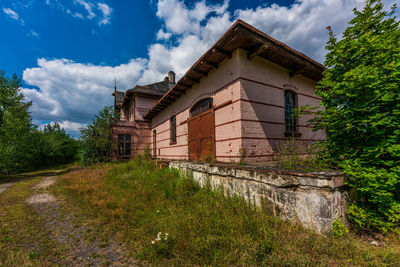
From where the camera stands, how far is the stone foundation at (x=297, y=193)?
7.27 feet

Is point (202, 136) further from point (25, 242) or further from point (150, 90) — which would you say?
point (150, 90)

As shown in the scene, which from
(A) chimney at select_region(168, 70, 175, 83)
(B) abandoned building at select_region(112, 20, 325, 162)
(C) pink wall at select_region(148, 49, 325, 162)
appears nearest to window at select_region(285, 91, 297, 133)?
(B) abandoned building at select_region(112, 20, 325, 162)

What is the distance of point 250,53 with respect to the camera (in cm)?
492

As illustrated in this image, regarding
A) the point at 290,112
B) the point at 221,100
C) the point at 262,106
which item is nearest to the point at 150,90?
the point at 221,100

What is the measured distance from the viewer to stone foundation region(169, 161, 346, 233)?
222cm

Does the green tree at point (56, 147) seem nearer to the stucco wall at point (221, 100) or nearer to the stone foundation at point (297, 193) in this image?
the stucco wall at point (221, 100)

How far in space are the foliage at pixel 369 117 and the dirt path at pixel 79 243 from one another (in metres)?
3.63

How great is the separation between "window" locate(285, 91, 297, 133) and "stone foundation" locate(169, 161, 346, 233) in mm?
3687

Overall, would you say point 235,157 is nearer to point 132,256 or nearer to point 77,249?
point 132,256

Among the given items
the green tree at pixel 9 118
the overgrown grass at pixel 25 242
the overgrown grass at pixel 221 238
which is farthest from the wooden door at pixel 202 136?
the green tree at pixel 9 118

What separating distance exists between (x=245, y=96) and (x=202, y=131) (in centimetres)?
235

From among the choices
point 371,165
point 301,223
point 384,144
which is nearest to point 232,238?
point 301,223

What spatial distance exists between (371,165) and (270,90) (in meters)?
3.63

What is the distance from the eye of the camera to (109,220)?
11.5ft
